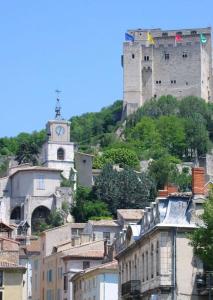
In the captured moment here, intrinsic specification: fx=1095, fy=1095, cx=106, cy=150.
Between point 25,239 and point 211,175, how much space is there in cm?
4794

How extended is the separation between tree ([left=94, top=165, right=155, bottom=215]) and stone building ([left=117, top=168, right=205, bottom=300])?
82285mm

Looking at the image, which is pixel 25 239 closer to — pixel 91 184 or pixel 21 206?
pixel 21 206

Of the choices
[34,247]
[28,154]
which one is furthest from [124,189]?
[28,154]

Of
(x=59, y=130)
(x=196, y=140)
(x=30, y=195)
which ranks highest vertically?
(x=196, y=140)

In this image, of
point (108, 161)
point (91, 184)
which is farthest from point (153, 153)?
point (91, 184)

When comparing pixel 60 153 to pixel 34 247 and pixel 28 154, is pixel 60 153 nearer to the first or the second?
pixel 28 154

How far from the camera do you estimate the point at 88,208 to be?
467ft

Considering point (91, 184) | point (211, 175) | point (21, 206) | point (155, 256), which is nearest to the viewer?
point (155, 256)

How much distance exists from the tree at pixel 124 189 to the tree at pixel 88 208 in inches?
43.4

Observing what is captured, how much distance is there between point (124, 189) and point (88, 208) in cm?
550

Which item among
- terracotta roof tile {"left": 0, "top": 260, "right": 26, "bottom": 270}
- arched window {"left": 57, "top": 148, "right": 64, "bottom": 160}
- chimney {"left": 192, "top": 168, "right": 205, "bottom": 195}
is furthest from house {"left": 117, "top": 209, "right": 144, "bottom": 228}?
chimney {"left": 192, "top": 168, "right": 205, "bottom": 195}

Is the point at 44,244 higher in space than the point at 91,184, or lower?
lower

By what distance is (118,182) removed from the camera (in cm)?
14575

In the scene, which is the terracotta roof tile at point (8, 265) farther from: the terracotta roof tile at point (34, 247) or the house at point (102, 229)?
the house at point (102, 229)
